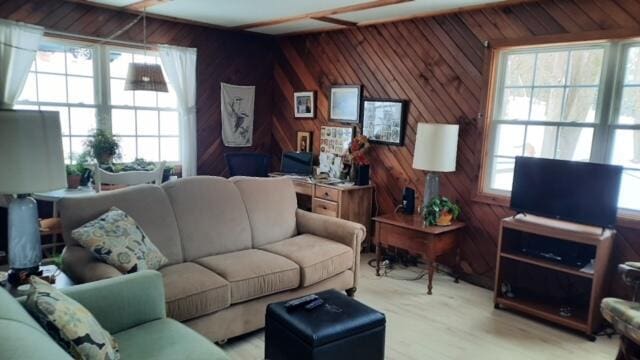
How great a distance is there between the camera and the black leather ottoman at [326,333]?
Answer: 6.95 feet

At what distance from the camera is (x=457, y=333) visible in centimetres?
304

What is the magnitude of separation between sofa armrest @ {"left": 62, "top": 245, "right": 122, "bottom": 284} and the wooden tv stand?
8.76 feet

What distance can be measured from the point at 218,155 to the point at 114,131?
1201mm

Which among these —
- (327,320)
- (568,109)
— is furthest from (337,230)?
(568,109)

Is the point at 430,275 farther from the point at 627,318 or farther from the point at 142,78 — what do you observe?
the point at 142,78


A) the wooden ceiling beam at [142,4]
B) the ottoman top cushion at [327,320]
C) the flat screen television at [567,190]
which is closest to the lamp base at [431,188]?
the flat screen television at [567,190]

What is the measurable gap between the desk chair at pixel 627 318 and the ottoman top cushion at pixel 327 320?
1.30 metres

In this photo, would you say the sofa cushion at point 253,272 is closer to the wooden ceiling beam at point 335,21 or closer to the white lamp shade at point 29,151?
the white lamp shade at point 29,151

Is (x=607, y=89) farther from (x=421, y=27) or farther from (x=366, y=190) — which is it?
(x=366, y=190)

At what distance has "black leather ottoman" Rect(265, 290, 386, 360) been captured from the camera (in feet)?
6.95

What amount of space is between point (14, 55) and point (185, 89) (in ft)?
5.22

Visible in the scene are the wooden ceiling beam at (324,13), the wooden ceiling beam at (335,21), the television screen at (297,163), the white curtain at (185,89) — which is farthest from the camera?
the television screen at (297,163)

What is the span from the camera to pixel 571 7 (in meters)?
3.31

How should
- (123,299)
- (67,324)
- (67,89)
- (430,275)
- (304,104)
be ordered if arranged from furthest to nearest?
(304,104)
(67,89)
(430,275)
(123,299)
(67,324)
